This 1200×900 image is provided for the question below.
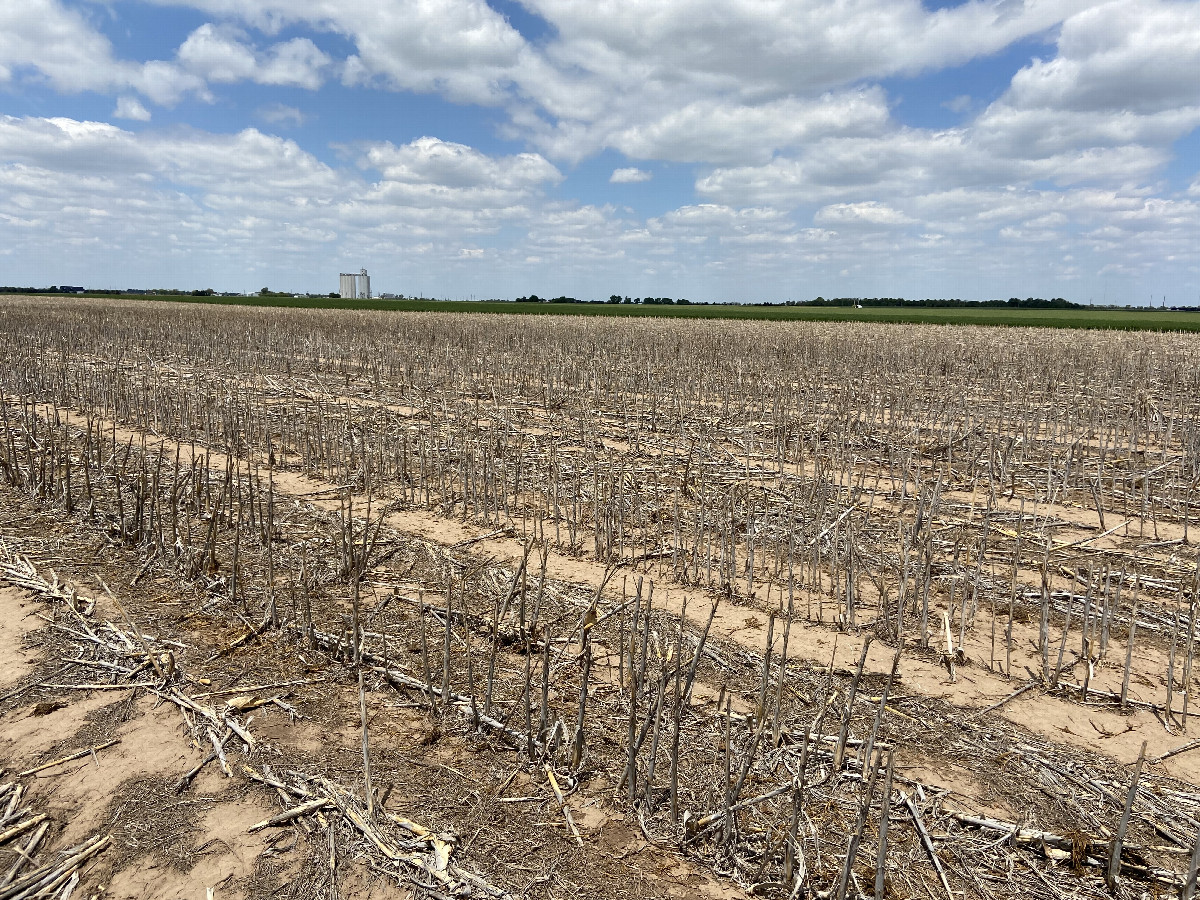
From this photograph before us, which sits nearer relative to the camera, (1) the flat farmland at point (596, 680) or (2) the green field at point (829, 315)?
(1) the flat farmland at point (596, 680)

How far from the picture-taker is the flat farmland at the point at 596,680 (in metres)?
2.79

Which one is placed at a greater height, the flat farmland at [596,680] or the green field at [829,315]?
the green field at [829,315]

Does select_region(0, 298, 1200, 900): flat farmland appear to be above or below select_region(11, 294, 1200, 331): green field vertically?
below

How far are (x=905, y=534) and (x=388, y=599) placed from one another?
12.9 feet

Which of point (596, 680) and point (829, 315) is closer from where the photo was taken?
point (596, 680)

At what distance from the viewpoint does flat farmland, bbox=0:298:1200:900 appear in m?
2.79

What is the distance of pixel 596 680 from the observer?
4094mm

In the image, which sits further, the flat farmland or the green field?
the green field

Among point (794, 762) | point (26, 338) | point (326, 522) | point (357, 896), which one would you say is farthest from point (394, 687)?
point (26, 338)

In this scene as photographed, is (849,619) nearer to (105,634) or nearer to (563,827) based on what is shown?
(563,827)

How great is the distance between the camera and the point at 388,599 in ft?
16.4

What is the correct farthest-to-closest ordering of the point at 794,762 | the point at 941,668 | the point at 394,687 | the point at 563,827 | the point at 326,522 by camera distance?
the point at 326,522
the point at 941,668
the point at 394,687
the point at 794,762
the point at 563,827

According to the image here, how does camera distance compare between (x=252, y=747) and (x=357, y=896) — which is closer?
(x=357, y=896)

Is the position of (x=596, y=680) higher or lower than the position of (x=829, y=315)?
lower
